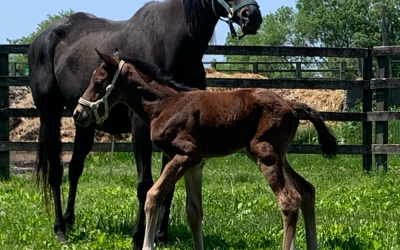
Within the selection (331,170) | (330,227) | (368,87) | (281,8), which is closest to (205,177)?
(331,170)

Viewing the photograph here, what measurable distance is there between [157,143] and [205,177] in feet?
17.8

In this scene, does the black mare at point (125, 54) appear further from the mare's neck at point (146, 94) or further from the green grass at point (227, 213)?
the green grass at point (227, 213)

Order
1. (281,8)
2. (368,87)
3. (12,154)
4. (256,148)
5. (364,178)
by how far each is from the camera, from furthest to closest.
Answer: (281,8), (12,154), (368,87), (364,178), (256,148)

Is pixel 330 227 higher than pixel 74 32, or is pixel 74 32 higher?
pixel 74 32

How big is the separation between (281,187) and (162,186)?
82 cm

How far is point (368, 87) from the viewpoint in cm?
1112

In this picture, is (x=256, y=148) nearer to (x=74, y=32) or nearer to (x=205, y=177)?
(x=74, y=32)

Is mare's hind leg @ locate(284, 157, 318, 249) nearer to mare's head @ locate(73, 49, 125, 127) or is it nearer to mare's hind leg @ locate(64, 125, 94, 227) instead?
mare's head @ locate(73, 49, 125, 127)

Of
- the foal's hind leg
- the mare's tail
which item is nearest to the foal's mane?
the foal's hind leg

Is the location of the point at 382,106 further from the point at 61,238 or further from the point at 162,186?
the point at 162,186

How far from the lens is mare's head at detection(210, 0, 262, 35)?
5.92 metres

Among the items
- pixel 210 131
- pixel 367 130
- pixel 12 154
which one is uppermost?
pixel 210 131

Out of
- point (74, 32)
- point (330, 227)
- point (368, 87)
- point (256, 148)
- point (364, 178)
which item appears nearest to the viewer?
point (256, 148)

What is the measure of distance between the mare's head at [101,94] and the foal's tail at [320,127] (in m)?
1.34
